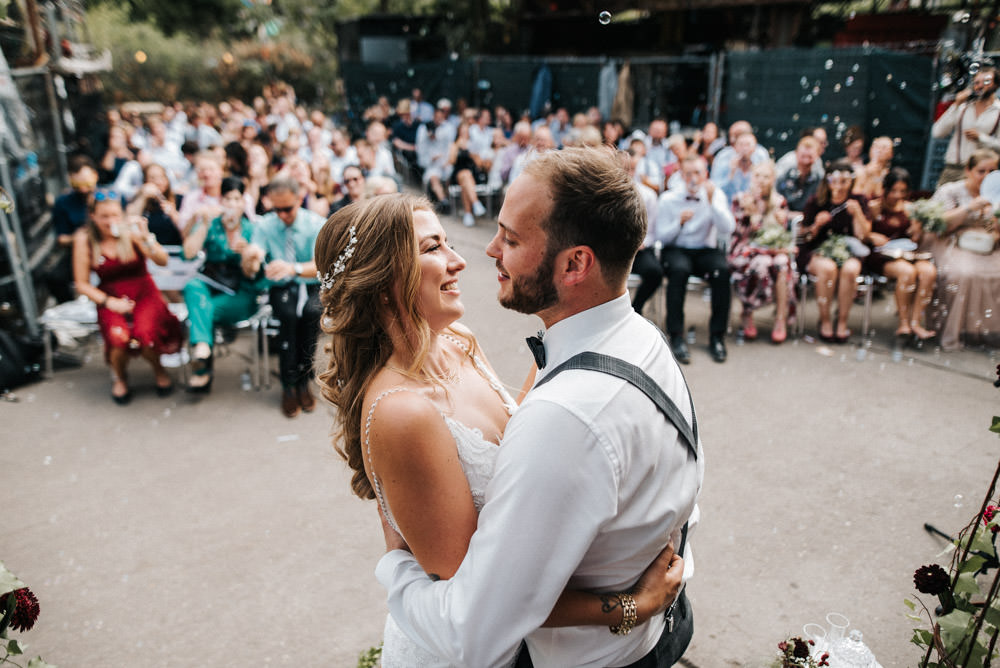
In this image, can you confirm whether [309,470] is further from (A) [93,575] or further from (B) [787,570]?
(B) [787,570]

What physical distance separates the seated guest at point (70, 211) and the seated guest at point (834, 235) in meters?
6.90

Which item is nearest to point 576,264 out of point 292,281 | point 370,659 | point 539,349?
point 539,349

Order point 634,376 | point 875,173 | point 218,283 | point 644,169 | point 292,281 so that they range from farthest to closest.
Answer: point 644,169
point 875,173
point 218,283
point 292,281
point 634,376

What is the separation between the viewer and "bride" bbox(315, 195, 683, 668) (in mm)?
1530

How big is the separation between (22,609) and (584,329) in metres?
1.54

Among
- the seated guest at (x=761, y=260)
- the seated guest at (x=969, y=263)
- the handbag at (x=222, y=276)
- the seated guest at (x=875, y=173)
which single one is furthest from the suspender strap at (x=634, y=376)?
the seated guest at (x=875, y=173)

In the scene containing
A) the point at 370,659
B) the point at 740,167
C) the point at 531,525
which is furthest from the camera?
the point at 740,167

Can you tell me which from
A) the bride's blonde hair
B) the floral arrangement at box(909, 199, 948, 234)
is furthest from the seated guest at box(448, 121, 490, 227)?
the bride's blonde hair

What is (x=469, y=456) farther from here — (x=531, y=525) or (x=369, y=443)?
(x=531, y=525)

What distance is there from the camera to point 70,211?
6695mm

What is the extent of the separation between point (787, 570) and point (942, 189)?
15.7 feet

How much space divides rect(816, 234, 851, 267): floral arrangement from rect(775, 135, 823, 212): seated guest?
0.57 meters

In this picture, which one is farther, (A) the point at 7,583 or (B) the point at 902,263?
(B) the point at 902,263

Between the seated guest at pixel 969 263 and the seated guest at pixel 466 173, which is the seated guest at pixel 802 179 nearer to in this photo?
the seated guest at pixel 969 263
